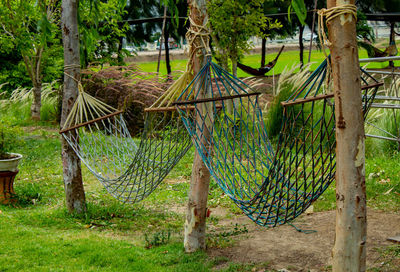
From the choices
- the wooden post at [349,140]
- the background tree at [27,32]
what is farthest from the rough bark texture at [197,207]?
the background tree at [27,32]

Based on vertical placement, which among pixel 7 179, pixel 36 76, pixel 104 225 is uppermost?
pixel 36 76

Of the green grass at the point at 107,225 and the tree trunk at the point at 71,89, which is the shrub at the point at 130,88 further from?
the tree trunk at the point at 71,89

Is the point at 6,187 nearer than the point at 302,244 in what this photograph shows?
No

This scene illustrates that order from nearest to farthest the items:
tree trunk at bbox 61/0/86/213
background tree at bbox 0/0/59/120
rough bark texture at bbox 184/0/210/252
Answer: rough bark texture at bbox 184/0/210/252, tree trunk at bbox 61/0/86/213, background tree at bbox 0/0/59/120

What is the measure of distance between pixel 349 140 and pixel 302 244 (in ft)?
4.58

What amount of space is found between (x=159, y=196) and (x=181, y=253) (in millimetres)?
1746

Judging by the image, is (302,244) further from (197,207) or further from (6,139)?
(6,139)

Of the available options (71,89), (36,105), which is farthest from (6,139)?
(36,105)

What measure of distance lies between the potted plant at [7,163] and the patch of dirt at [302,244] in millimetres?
2313

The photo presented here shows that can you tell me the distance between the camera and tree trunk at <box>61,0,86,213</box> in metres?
4.01

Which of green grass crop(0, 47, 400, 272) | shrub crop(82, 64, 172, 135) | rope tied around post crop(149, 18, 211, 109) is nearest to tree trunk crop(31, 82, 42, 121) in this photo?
shrub crop(82, 64, 172, 135)

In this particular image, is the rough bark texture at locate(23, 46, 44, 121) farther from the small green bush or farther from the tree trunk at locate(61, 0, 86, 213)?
the tree trunk at locate(61, 0, 86, 213)

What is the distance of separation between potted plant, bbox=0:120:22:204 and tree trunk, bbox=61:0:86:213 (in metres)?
0.83

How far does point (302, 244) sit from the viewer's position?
10.5ft
